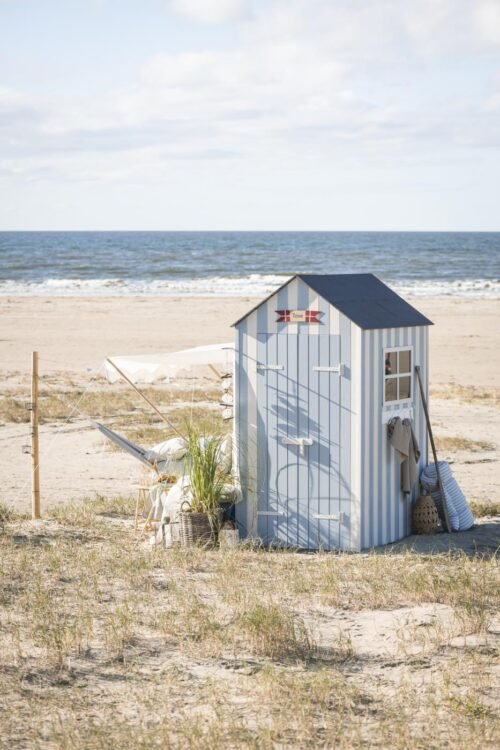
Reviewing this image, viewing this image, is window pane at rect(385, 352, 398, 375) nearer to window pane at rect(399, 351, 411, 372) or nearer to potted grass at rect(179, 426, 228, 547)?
window pane at rect(399, 351, 411, 372)

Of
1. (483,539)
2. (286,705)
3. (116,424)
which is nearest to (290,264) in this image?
(116,424)

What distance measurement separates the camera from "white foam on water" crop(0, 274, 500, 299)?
4503 centimetres

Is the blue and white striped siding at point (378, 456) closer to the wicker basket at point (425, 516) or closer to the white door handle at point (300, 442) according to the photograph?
the wicker basket at point (425, 516)

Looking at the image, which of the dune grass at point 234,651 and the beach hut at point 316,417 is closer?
the dune grass at point 234,651

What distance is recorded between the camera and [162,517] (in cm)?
1061

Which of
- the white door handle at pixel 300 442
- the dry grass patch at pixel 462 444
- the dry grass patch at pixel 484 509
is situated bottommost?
the dry grass patch at pixel 484 509

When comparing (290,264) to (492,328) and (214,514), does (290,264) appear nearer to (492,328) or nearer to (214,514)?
(492,328)

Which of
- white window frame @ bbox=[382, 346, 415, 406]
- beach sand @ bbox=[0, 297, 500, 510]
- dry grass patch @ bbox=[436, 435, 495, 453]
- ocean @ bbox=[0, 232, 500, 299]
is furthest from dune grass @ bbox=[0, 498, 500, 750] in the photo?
ocean @ bbox=[0, 232, 500, 299]

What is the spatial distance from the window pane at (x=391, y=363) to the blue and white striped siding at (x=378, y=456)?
0.34 ft

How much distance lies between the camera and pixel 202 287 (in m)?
49.5

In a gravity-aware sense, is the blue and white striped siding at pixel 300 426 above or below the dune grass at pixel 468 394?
above

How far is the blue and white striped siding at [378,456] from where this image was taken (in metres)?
10.1

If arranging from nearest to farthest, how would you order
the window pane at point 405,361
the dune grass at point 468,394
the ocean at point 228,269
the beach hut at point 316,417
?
the beach hut at point 316,417
the window pane at point 405,361
the dune grass at point 468,394
the ocean at point 228,269

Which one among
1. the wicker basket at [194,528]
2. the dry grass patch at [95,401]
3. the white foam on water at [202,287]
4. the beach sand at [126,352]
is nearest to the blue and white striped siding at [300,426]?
the wicker basket at [194,528]
